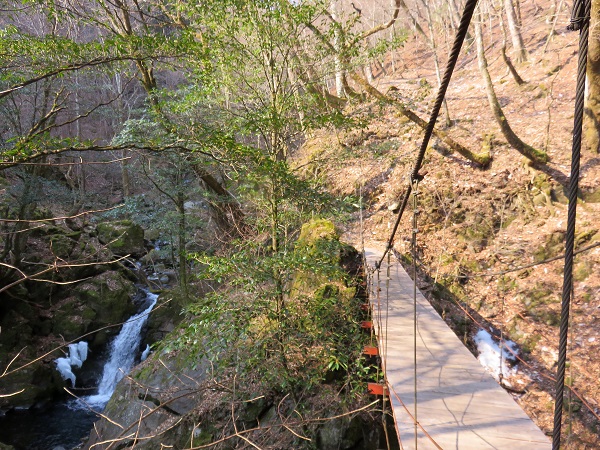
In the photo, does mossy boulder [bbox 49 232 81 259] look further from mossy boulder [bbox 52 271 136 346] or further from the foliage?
the foliage

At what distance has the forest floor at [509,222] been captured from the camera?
4.48 m

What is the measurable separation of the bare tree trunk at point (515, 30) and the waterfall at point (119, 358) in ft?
36.8

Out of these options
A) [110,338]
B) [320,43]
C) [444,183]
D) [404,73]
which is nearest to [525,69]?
[444,183]

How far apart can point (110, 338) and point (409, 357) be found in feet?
25.3

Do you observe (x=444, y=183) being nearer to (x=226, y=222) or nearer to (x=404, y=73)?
(x=226, y=222)

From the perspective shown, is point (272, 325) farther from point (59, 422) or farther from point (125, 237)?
point (125, 237)

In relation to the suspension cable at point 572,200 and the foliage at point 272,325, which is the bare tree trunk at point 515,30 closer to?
the foliage at point 272,325

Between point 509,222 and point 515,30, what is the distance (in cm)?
609

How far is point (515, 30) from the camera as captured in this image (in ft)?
31.8

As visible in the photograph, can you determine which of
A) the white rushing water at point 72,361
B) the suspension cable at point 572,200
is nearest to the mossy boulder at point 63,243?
the white rushing water at point 72,361

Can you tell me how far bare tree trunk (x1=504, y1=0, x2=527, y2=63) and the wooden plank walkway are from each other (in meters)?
9.02

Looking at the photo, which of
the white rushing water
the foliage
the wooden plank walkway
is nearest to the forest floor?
the wooden plank walkway

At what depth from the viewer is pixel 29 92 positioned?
737 cm

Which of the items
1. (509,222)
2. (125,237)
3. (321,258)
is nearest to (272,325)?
(321,258)
